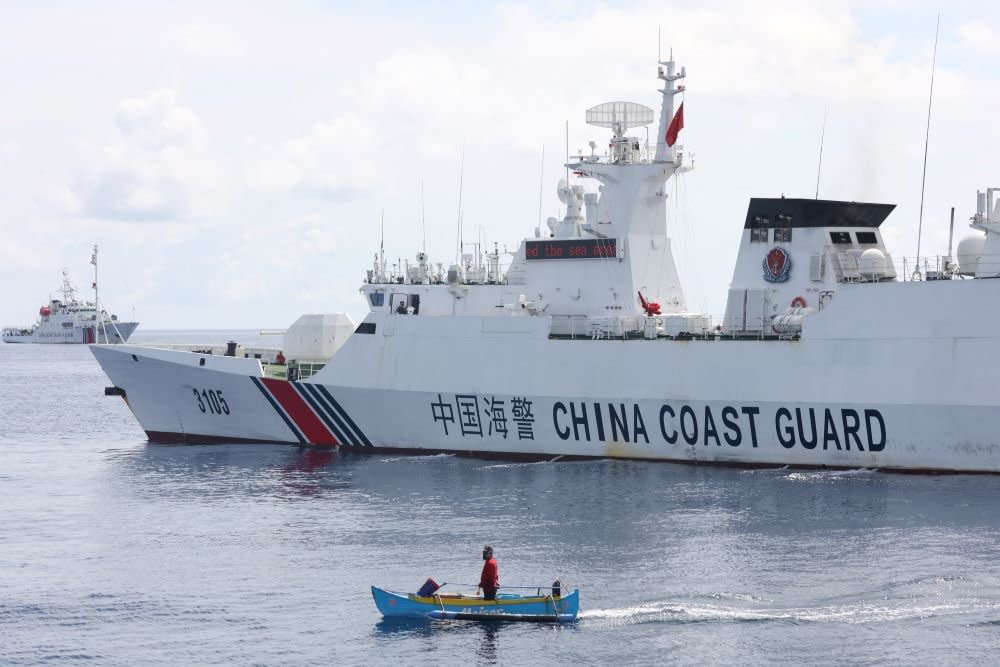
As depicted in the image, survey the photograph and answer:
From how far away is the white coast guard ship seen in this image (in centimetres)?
2488

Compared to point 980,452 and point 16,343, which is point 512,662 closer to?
point 980,452

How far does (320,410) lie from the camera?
31062 millimetres

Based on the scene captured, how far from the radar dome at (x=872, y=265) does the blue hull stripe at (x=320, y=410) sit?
1272cm

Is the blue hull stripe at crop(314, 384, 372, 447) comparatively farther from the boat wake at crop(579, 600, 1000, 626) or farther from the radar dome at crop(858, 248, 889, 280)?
the boat wake at crop(579, 600, 1000, 626)

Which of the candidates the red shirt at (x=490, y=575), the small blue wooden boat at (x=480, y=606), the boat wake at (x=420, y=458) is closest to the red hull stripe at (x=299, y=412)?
the boat wake at (x=420, y=458)

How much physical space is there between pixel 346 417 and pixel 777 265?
10718 mm

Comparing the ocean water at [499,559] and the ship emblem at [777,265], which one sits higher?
the ship emblem at [777,265]

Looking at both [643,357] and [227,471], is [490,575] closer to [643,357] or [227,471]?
[643,357]

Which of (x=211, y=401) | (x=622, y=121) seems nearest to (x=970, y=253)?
(x=622, y=121)

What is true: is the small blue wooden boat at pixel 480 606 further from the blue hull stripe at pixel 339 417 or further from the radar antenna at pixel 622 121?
the radar antenna at pixel 622 121

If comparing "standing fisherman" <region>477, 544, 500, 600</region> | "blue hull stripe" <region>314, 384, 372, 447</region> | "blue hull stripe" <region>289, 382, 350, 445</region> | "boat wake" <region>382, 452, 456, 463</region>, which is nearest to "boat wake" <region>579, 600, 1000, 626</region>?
"standing fisherman" <region>477, 544, 500, 600</region>

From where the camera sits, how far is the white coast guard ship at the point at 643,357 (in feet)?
81.6

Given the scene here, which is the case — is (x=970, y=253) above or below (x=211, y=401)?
above

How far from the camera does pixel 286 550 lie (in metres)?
20.5
